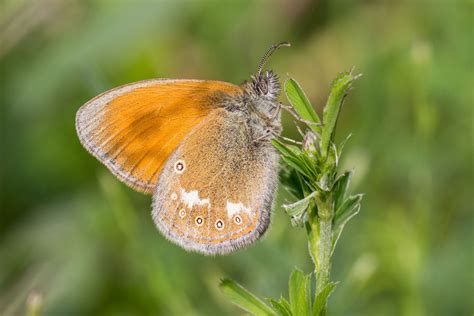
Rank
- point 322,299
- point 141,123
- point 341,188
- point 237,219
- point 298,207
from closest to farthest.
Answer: point 322,299
point 298,207
point 341,188
point 237,219
point 141,123

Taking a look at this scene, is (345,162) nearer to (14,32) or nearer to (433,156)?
(433,156)

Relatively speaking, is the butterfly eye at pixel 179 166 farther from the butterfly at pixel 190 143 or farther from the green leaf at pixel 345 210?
the green leaf at pixel 345 210

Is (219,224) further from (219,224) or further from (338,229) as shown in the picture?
(338,229)

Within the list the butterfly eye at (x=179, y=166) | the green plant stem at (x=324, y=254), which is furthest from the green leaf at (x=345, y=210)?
the butterfly eye at (x=179, y=166)

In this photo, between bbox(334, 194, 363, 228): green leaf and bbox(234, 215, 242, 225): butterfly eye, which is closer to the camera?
bbox(334, 194, 363, 228): green leaf

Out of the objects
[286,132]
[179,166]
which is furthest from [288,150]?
[286,132]

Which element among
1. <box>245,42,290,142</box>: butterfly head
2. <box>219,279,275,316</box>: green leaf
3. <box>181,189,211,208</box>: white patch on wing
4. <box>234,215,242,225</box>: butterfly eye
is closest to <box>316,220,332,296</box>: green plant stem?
<box>219,279,275,316</box>: green leaf

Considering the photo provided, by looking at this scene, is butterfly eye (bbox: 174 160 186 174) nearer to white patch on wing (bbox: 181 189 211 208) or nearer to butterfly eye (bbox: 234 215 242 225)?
white patch on wing (bbox: 181 189 211 208)
